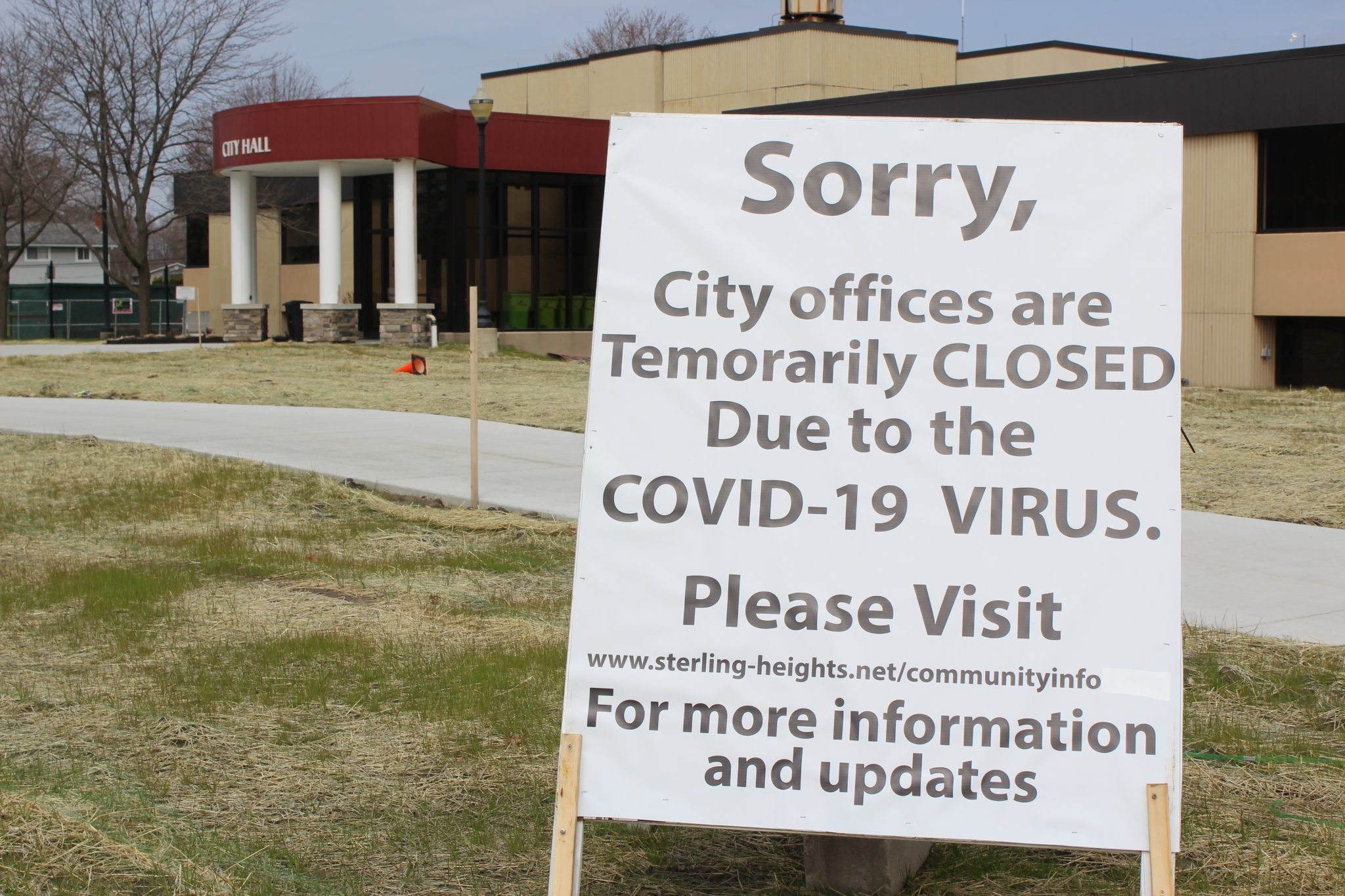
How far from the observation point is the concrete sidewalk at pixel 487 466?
6891 millimetres

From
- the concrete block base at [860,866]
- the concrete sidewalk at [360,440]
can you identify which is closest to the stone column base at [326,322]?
the concrete sidewalk at [360,440]

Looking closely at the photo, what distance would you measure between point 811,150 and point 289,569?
5.11m

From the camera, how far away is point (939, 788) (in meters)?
3.05

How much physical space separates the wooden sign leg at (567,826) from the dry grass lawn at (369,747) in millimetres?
625

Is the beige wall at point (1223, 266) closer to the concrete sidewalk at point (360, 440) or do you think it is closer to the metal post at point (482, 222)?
the metal post at point (482, 222)

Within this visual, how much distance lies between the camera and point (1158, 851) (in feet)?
9.60

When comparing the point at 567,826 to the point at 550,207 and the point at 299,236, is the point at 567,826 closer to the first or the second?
the point at 550,207

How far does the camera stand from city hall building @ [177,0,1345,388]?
23.3 m

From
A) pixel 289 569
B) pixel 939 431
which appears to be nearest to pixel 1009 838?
pixel 939 431

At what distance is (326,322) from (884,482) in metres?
28.8

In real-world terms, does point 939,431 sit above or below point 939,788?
above

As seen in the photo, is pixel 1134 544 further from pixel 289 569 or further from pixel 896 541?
pixel 289 569

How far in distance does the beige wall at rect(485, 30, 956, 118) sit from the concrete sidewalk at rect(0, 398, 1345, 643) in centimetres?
2059

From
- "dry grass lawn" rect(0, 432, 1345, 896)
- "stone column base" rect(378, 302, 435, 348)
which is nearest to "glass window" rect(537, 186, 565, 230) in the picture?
"stone column base" rect(378, 302, 435, 348)
